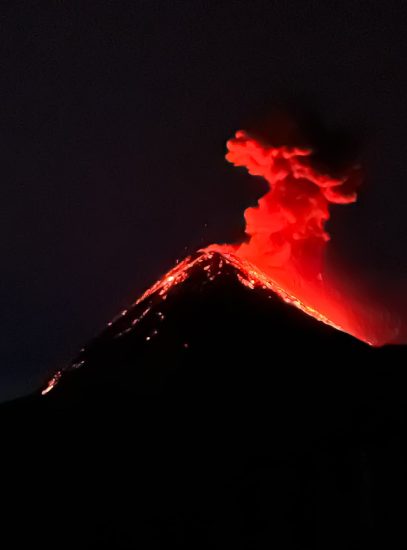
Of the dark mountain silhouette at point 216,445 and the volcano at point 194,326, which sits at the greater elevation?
the volcano at point 194,326

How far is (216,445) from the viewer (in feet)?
83.4

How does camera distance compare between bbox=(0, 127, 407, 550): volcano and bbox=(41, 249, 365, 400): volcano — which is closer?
bbox=(0, 127, 407, 550): volcano

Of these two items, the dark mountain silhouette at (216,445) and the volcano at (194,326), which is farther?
the volcano at (194,326)

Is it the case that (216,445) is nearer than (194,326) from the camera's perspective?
Yes

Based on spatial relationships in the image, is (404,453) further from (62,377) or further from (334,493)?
(62,377)

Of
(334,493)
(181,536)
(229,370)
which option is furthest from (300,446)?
(229,370)

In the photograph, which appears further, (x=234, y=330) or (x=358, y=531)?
(x=234, y=330)

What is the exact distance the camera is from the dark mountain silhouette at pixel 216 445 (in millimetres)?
22641

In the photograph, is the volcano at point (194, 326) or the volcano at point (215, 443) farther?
the volcano at point (194, 326)

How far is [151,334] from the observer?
34812 mm

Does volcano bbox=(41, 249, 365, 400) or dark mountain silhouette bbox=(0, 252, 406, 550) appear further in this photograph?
volcano bbox=(41, 249, 365, 400)

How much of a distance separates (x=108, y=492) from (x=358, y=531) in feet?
23.8

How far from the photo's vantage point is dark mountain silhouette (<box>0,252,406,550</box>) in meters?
22.6

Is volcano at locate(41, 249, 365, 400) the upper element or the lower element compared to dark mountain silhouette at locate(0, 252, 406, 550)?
upper
